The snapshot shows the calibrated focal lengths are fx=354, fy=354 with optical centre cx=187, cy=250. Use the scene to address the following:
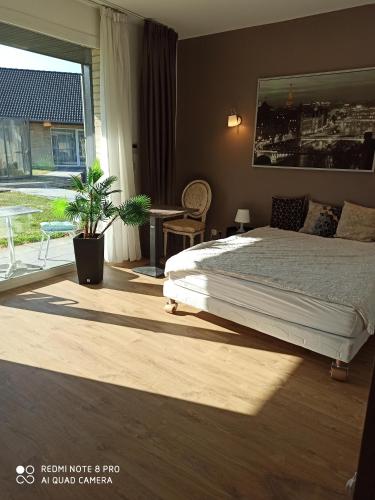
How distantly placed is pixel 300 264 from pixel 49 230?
8.84ft

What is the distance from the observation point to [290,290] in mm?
2482

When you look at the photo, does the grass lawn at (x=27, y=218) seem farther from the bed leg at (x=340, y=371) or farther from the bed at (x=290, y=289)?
the bed leg at (x=340, y=371)

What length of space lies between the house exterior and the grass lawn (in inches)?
9.2

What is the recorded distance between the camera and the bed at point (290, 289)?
2285 millimetres

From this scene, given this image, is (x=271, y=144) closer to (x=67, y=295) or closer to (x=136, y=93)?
(x=136, y=93)

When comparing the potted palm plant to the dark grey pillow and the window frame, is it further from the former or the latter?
the dark grey pillow

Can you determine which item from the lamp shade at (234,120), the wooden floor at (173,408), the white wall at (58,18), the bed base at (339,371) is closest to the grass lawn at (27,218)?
the wooden floor at (173,408)

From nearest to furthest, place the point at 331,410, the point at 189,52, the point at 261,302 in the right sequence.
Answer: the point at 331,410 < the point at 261,302 < the point at 189,52

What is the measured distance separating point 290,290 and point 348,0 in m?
3.03

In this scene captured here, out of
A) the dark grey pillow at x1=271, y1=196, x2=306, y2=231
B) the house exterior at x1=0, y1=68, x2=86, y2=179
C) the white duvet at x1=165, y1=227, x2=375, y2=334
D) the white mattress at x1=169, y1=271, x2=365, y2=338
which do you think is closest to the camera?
the white mattress at x1=169, y1=271, x2=365, y2=338

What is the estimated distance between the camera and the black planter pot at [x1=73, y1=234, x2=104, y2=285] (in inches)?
146

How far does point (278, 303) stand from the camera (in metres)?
2.53

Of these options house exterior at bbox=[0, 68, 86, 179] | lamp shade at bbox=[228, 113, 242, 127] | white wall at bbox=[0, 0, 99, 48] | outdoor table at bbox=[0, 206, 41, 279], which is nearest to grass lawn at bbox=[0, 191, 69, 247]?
outdoor table at bbox=[0, 206, 41, 279]

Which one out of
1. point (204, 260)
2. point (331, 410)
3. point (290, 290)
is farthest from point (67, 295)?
point (331, 410)
